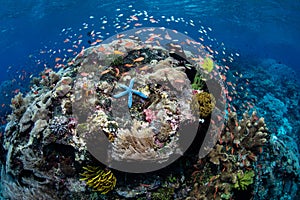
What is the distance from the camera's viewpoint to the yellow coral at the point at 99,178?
16.3 ft

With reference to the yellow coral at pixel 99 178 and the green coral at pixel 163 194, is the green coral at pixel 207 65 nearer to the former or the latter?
the green coral at pixel 163 194

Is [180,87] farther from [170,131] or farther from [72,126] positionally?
[72,126]

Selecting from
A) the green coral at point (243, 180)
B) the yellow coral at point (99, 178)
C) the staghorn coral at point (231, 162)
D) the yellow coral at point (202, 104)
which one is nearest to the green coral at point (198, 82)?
the yellow coral at point (202, 104)

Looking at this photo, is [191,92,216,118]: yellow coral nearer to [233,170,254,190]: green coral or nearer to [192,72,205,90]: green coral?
[192,72,205,90]: green coral

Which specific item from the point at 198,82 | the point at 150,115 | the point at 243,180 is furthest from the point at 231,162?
the point at 150,115

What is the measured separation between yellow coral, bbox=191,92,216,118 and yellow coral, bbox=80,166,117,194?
2.39 m

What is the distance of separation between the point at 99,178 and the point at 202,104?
2848 millimetres

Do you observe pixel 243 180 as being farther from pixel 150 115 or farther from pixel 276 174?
pixel 150 115

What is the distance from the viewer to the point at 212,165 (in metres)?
5.97

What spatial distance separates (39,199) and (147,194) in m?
2.57

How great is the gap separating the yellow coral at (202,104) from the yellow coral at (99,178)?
2391 millimetres

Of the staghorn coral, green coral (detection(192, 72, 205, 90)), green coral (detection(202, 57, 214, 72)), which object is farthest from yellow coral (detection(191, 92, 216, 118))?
green coral (detection(202, 57, 214, 72))

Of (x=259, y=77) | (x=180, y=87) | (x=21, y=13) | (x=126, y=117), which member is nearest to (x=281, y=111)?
(x=259, y=77)

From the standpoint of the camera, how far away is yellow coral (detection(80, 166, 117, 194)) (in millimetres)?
4957
